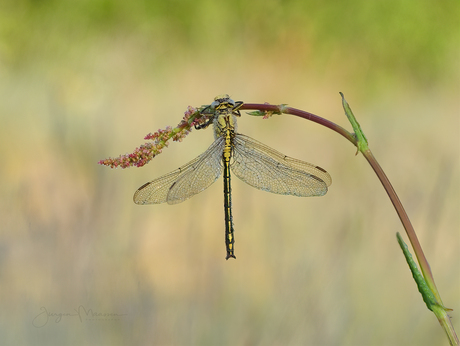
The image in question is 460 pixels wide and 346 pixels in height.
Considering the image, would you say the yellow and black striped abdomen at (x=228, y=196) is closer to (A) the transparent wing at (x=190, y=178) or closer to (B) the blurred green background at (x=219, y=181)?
(A) the transparent wing at (x=190, y=178)

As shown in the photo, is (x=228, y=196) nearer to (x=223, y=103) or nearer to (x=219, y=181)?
(x=223, y=103)

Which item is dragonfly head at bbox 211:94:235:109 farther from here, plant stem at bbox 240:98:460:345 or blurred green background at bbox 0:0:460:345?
blurred green background at bbox 0:0:460:345

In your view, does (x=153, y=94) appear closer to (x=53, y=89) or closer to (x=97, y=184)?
(x=53, y=89)

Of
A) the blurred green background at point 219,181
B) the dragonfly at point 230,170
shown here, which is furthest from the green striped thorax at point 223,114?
the blurred green background at point 219,181

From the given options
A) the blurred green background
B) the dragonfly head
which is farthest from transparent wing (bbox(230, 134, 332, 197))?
the blurred green background

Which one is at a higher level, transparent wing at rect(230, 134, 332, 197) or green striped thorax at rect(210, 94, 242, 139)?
green striped thorax at rect(210, 94, 242, 139)

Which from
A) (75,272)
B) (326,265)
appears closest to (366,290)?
(326,265)
